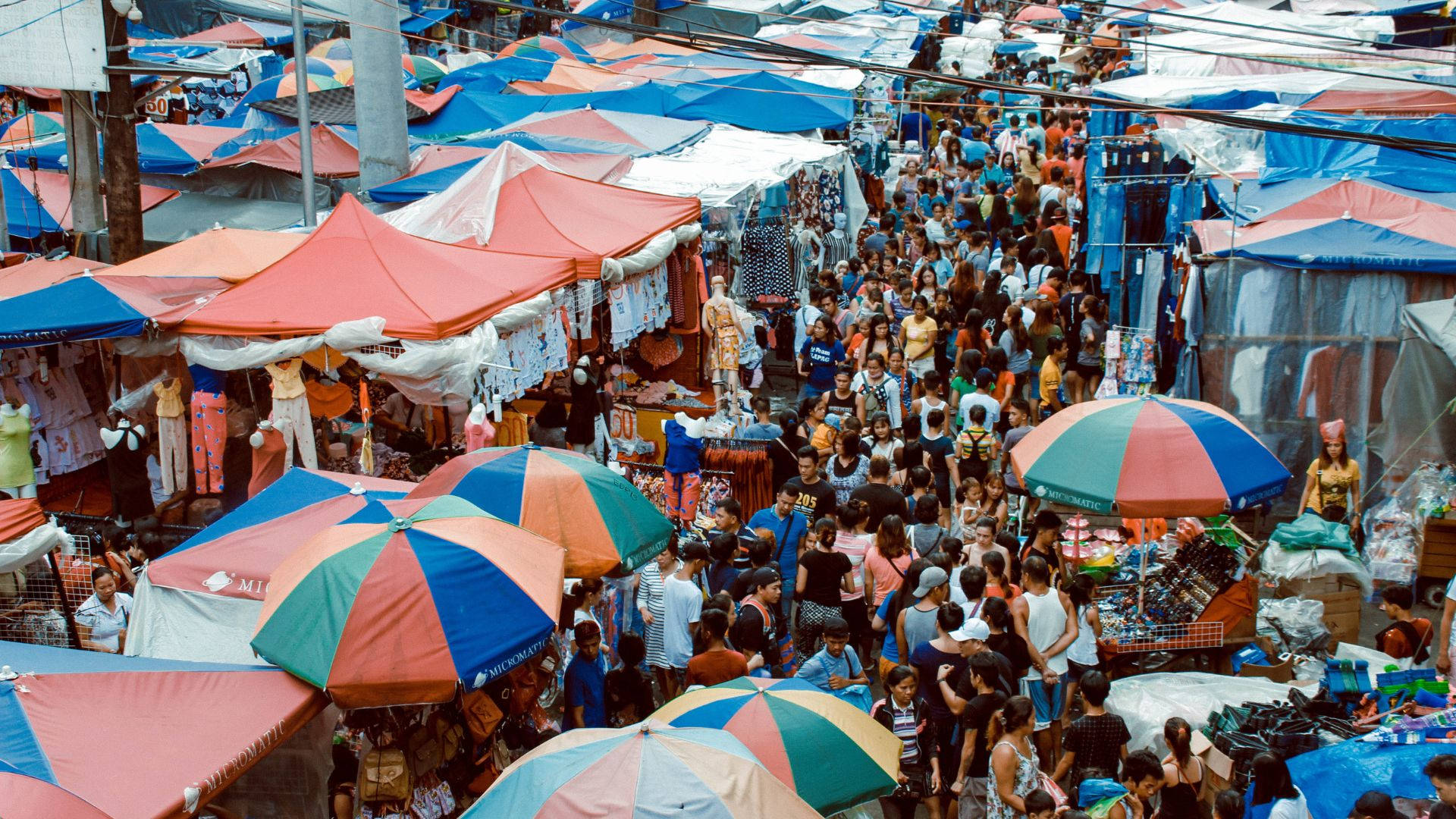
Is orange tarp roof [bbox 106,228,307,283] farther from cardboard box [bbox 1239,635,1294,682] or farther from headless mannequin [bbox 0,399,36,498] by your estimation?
cardboard box [bbox 1239,635,1294,682]

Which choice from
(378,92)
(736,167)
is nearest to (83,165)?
(378,92)

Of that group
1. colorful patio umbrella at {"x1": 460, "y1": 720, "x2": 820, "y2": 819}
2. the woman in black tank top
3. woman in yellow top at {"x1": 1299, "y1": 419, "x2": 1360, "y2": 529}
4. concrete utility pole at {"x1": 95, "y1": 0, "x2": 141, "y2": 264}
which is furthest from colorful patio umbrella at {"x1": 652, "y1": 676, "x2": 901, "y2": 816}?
concrete utility pole at {"x1": 95, "y1": 0, "x2": 141, "y2": 264}

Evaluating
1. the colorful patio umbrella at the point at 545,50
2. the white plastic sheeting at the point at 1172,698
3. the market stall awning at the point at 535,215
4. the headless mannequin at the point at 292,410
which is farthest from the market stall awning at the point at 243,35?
the white plastic sheeting at the point at 1172,698

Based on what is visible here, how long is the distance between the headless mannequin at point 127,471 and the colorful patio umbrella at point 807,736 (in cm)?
617

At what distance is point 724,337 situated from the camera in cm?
1333

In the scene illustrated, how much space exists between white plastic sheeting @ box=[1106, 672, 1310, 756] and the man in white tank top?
0.40 meters

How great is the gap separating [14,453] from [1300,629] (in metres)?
9.70

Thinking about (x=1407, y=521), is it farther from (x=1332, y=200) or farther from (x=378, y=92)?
(x=378, y=92)

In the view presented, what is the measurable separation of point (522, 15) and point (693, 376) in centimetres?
2652

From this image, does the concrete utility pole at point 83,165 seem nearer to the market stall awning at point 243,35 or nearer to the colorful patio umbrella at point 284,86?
the colorful patio umbrella at point 284,86

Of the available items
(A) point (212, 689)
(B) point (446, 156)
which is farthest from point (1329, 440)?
(B) point (446, 156)

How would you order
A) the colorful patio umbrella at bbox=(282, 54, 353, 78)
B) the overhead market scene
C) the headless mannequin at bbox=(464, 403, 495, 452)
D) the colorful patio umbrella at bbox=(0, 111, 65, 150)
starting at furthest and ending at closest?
the colorful patio umbrella at bbox=(0, 111, 65, 150) < the colorful patio umbrella at bbox=(282, 54, 353, 78) < the headless mannequin at bbox=(464, 403, 495, 452) < the overhead market scene

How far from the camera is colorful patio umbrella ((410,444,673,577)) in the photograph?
7.43m

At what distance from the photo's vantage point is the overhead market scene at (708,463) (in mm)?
5816
